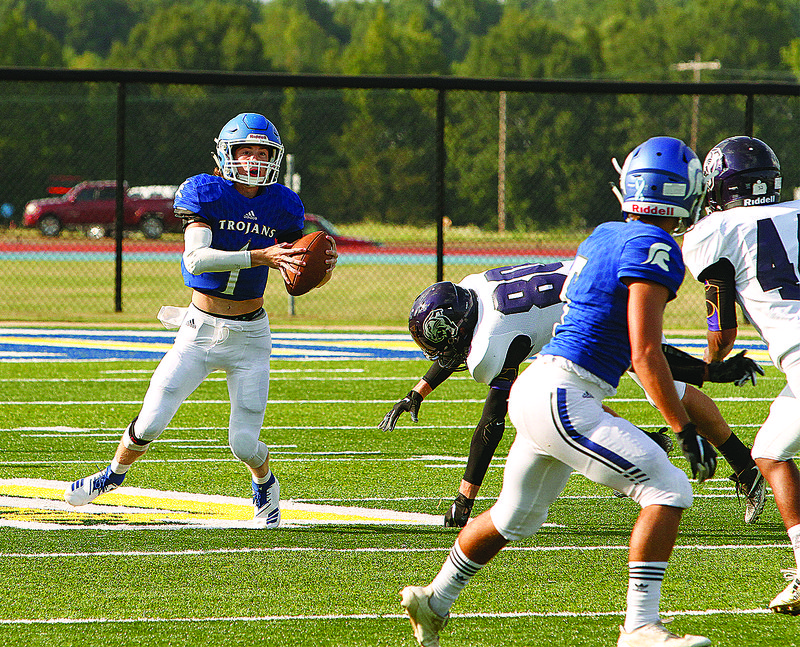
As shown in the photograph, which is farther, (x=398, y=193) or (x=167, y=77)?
(x=398, y=193)

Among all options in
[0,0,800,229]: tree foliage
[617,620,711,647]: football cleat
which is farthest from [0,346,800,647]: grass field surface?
[0,0,800,229]: tree foliage

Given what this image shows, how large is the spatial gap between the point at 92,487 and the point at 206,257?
1.23 meters

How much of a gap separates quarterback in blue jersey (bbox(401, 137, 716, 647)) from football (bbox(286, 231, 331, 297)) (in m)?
1.61

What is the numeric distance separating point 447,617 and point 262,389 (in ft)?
5.92

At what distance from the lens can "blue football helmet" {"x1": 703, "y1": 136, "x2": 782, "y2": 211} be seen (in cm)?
434

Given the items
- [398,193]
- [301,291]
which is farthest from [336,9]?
[301,291]

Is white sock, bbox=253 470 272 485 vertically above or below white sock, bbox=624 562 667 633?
below

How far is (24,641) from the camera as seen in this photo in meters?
3.52

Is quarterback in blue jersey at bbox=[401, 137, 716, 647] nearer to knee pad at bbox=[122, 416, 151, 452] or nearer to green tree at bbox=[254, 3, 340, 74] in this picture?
knee pad at bbox=[122, 416, 151, 452]

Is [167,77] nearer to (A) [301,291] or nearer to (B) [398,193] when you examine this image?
(A) [301,291]

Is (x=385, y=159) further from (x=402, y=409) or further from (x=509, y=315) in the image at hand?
(x=509, y=315)

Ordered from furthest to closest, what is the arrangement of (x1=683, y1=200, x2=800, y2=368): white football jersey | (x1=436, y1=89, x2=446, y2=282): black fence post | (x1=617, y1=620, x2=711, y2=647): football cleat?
(x1=436, y1=89, x2=446, y2=282): black fence post → (x1=683, y1=200, x2=800, y2=368): white football jersey → (x1=617, y1=620, x2=711, y2=647): football cleat

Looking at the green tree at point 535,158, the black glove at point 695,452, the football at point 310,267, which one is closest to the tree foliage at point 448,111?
the green tree at point 535,158

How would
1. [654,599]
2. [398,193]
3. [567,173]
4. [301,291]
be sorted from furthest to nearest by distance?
1. [567,173]
2. [398,193]
3. [301,291]
4. [654,599]
